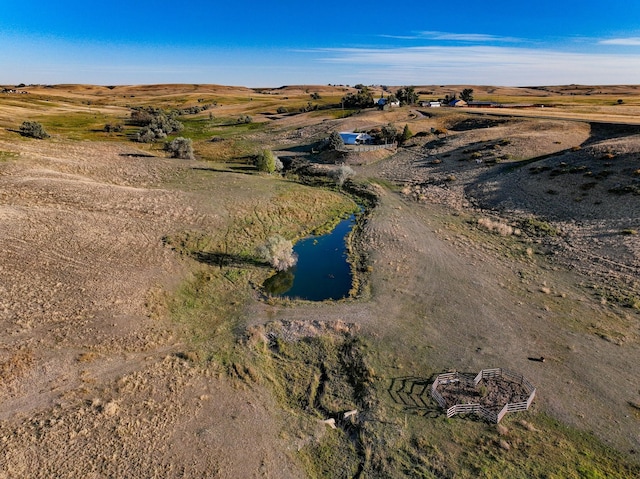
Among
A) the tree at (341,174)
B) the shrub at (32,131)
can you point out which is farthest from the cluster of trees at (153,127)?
the tree at (341,174)

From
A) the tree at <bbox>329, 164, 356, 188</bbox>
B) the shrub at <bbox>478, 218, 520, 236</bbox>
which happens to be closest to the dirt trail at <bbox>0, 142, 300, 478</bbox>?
the tree at <bbox>329, 164, 356, 188</bbox>

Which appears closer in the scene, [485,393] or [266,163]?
[485,393]

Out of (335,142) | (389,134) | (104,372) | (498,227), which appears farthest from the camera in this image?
(389,134)

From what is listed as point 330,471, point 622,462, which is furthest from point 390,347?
point 622,462

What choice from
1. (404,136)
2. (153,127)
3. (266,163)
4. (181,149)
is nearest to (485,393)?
(266,163)

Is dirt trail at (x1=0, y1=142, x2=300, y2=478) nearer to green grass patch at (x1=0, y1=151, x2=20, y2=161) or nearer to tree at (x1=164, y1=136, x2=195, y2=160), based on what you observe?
green grass patch at (x1=0, y1=151, x2=20, y2=161)

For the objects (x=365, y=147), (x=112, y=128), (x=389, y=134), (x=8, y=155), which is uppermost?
(x=112, y=128)

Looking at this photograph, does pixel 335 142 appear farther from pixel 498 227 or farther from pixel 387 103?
pixel 387 103

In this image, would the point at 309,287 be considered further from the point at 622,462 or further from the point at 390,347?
the point at 622,462
